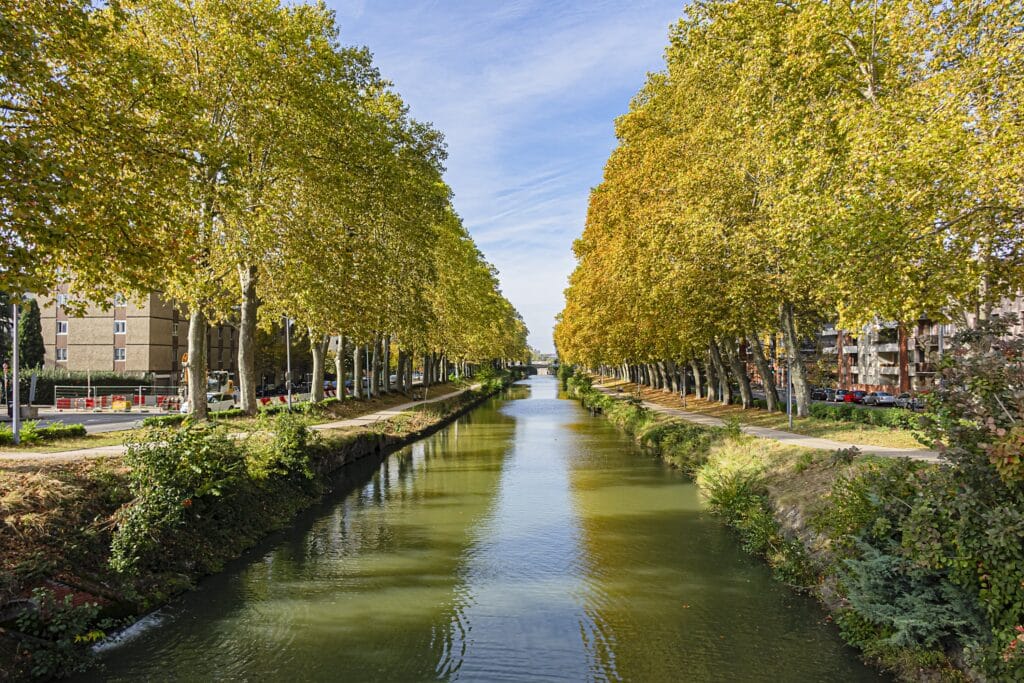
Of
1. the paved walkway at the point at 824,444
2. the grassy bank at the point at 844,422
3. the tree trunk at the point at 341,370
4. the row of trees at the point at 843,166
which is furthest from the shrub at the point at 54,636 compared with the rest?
the tree trunk at the point at 341,370

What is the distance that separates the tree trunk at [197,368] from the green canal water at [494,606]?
21.7 ft

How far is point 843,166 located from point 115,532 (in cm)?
1871

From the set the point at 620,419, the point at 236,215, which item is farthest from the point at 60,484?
the point at 620,419

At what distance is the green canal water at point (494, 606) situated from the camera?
966 centimetres

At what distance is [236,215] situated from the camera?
20672 mm

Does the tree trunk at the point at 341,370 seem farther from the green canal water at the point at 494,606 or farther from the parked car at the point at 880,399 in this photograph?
the parked car at the point at 880,399

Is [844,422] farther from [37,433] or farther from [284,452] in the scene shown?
[37,433]

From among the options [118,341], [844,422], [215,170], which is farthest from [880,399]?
[118,341]

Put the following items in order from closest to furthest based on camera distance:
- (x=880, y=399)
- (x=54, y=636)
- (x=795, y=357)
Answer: (x=54, y=636), (x=795, y=357), (x=880, y=399)

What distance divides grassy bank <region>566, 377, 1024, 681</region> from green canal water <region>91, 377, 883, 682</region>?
55 cm

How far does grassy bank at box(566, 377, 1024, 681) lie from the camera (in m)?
7.65

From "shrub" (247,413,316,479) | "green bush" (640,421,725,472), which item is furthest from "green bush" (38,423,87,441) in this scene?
"green bush" (640,421,725,472)

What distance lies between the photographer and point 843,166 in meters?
17.9

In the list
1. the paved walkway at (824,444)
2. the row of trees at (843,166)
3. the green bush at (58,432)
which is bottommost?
the paved walkway at (824,444)
